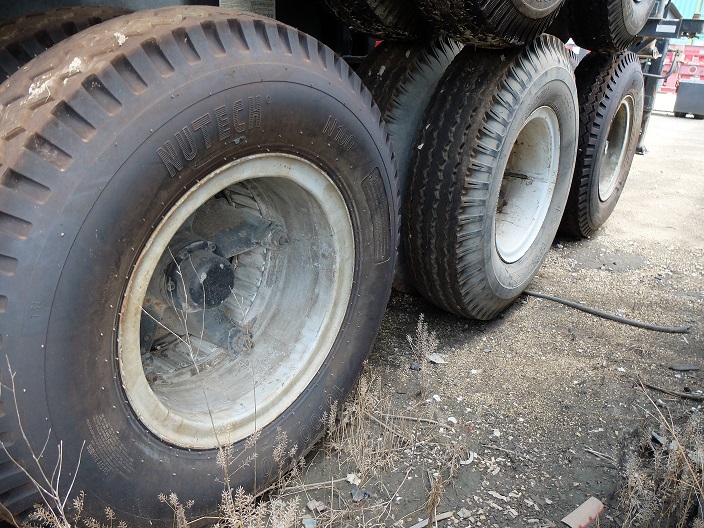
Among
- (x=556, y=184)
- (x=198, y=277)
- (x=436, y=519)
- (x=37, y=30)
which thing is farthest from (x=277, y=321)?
(x=556, y=184)

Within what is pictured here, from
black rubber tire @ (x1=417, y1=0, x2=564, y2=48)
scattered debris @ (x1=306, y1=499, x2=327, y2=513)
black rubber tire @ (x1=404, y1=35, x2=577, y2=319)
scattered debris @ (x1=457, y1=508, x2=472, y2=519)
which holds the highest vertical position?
black rubber tire @ (x1=417, y1=0, x2=564, y2=48)

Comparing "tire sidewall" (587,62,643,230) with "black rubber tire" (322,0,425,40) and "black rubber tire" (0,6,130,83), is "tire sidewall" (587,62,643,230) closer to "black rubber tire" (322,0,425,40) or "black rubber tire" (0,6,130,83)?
"black rubber tire" (322,0,425,40)

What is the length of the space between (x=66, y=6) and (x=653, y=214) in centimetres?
463

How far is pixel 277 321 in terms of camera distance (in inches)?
80.4

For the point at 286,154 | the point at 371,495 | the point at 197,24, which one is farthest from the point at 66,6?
the point at 371,495

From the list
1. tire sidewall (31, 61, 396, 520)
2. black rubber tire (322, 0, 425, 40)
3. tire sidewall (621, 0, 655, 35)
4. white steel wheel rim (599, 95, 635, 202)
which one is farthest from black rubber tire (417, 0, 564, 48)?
white steel wheel rim (599, 95, 635, 202)

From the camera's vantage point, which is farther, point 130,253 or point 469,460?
point 469,460

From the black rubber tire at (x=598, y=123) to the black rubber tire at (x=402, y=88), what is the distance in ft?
Answer: 4.64

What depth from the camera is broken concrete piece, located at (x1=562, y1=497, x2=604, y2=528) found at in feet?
6.12

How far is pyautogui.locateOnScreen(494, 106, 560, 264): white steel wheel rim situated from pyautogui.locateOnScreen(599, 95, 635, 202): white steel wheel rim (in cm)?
119

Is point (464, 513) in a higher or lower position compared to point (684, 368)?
lower

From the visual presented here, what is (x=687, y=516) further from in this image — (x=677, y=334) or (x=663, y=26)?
(x=663, y=26)

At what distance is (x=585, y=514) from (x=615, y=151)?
319cm

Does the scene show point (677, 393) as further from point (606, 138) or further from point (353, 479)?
point (606, 138)
